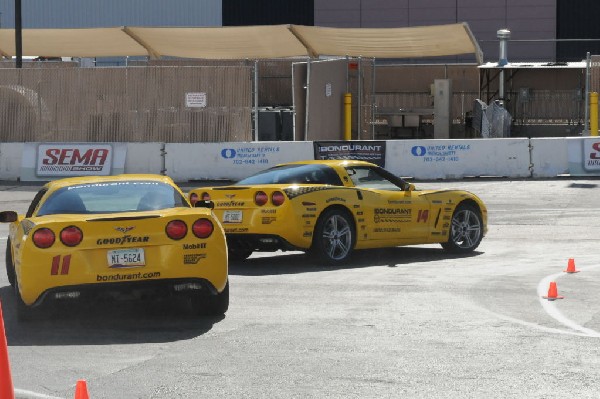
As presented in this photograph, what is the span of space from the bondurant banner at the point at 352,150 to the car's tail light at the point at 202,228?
18.6 meters

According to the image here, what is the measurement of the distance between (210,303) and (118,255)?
3.20ft

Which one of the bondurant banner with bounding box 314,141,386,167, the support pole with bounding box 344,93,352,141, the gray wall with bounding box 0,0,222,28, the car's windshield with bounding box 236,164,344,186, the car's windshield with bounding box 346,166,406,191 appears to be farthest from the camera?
the gray wall with bounding box 0,0,222,28

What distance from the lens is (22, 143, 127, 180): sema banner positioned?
30469 mm

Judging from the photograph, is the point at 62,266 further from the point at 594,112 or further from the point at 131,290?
the point at 594,112

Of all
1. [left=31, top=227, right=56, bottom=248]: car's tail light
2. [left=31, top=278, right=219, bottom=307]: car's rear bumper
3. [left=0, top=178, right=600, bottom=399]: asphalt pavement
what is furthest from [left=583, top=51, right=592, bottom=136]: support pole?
[left=31, top=227, right=56, bottom=248]: car's tail light

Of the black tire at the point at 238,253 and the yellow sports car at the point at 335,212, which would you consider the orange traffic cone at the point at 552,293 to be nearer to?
the yellow sports car at the point at 335,212

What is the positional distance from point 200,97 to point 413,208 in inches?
668

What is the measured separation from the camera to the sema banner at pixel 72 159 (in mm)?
30469

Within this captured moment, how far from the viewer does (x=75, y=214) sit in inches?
425

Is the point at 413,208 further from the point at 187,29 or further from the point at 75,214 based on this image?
the point at 187,29

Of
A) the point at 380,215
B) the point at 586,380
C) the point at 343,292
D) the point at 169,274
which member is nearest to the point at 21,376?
the point at 169,274

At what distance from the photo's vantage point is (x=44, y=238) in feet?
33.8

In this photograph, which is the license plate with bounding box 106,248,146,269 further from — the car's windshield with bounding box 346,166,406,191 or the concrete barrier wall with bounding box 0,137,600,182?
the concrete barrier wall with bounding box 0,137,600,182

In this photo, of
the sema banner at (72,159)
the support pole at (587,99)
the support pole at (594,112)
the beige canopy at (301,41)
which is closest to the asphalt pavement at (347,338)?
the sema banner at (72,159)
